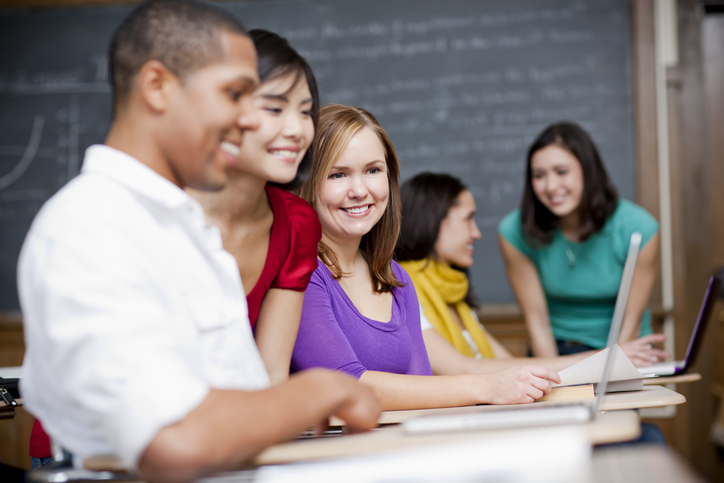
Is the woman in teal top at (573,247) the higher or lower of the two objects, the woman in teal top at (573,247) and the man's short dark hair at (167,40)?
the lower

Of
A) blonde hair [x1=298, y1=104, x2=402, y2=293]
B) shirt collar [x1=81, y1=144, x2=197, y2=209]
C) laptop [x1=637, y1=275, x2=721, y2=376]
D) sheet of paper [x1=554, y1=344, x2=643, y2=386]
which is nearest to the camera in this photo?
shirt collar [x1=81, y1=144, x2=197, y2=209]

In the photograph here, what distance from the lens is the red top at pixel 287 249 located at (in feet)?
3.66

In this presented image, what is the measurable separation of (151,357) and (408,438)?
1.00ft

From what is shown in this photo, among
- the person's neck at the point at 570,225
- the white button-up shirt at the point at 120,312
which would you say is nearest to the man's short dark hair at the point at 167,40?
the white button-up shirt at the point at 120,312

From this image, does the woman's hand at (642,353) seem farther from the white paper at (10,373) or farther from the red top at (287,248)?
the white paper at (10,373)

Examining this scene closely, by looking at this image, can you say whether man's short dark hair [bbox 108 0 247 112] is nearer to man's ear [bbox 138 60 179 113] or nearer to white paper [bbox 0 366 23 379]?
man's ear [bbox 138 60 179 113]

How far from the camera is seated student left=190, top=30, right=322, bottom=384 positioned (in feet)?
3.03

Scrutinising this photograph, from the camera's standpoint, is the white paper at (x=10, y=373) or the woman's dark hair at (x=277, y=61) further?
the white paper at (x=10, y=373)

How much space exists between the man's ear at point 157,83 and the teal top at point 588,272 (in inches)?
72.7

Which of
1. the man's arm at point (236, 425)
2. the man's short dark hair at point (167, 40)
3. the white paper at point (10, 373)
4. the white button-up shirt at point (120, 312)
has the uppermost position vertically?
the man's short dark hair at point (167, 40)

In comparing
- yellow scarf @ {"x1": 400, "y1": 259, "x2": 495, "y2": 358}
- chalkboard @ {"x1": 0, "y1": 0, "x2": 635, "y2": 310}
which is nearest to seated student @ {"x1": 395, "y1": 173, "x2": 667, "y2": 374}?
yellow scarf @ {"x1": 400, "y1": 259, "x2": 495, "y2": 358}

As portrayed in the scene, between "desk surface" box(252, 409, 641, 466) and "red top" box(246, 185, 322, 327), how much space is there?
0.41 meters

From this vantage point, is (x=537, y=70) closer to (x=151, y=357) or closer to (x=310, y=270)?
(x=310, y=270)

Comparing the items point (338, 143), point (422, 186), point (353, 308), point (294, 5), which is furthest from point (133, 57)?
point (294, 5)
